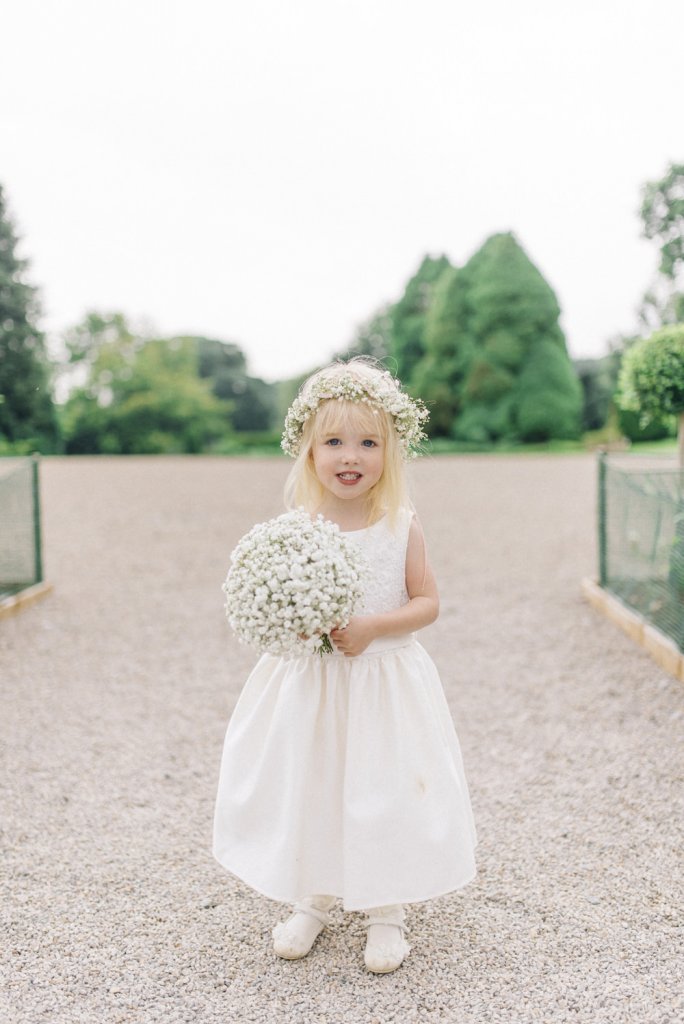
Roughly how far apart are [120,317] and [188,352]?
356 cm

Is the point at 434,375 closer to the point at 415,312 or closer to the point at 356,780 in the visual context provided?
the point at 415,312

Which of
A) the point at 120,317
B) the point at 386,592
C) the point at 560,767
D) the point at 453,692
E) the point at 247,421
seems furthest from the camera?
the point at 247,421

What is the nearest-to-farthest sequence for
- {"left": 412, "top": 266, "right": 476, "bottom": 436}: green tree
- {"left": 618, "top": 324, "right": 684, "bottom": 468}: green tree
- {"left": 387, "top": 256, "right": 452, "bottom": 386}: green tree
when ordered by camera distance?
{"left": 618, "top": 324, "right": 684, "bottom": 468}: green tree → {"left": 412, "top": 266, "right": 476, "bottom": 436}: green tree → {"left": 387, "top": 256, "right": 452, "bottom": 386}: green tree

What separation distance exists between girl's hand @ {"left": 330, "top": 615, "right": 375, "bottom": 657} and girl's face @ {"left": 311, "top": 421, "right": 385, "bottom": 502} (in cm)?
37

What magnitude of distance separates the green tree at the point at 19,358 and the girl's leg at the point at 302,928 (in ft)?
55.8

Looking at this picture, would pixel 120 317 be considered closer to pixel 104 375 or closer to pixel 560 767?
pixel 104 375

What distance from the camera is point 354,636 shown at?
2.41 meters

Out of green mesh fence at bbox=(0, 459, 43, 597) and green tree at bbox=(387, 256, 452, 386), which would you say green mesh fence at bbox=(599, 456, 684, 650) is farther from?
green tree at bbox=(387, 256, 452, 386)

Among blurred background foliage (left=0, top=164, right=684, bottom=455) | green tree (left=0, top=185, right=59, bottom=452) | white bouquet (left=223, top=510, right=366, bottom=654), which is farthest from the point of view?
blurred background foliage (left=0, top=164, right=684, bottom=455)

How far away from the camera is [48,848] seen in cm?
330

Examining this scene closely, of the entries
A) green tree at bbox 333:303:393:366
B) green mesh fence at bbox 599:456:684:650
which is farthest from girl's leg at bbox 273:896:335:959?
green tree at bbox 333:303:393:366

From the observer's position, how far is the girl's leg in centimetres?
255

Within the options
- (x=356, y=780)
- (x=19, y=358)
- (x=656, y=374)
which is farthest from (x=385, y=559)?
(x=19, y=358)

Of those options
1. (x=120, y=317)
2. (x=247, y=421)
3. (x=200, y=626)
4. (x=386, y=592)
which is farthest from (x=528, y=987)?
(x=247, y=421)
